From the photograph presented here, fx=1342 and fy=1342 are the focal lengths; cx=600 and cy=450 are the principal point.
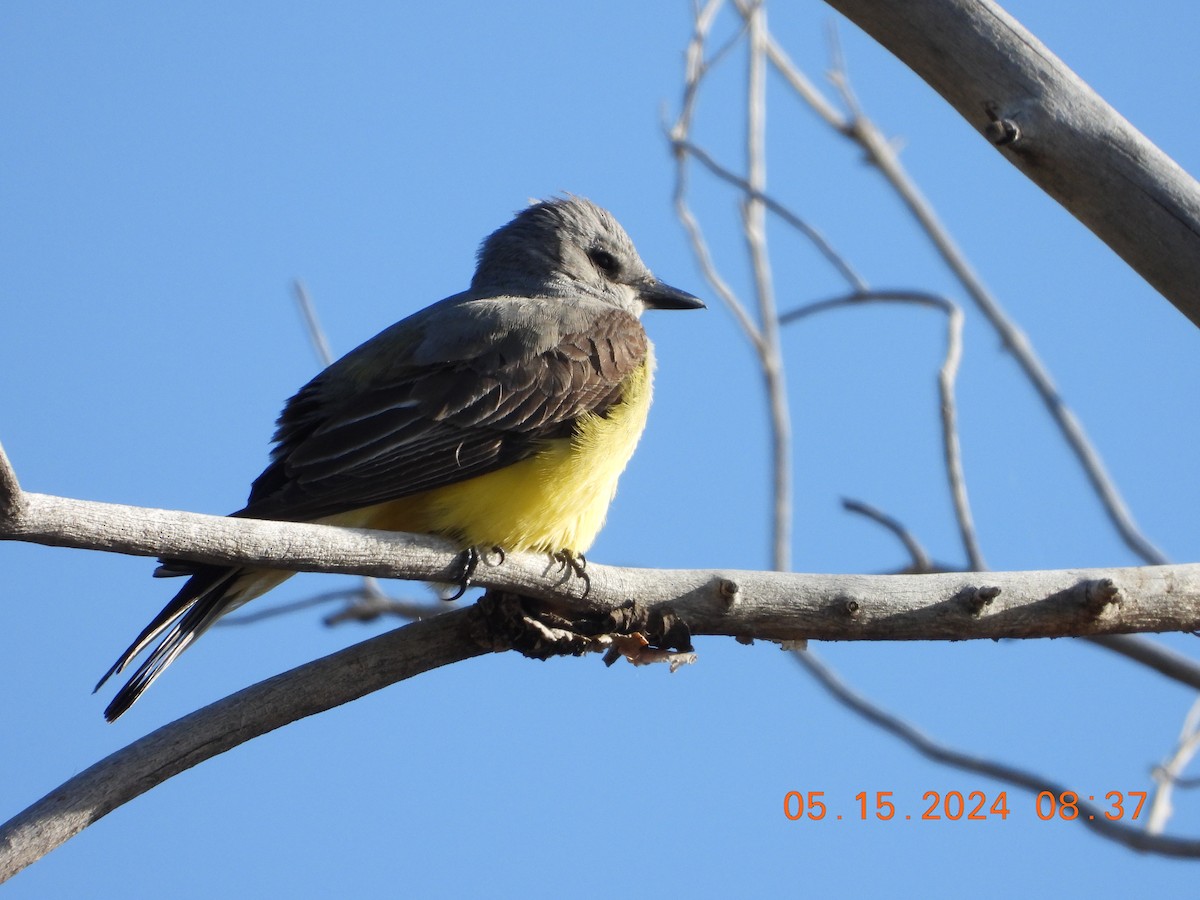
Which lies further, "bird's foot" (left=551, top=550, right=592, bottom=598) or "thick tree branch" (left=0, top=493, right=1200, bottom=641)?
"bird's foot" (left=551, top=550, right=592, bottom=598)

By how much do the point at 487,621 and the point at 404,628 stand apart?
0.28 meters

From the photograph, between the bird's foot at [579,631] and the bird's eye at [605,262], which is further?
the bird's eye at [605,262]

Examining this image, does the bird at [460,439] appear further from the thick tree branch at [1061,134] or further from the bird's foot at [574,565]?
the thick tree branch at [1061,134]

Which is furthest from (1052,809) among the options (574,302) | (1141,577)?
(574,302)

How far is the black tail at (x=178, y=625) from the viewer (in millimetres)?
4586

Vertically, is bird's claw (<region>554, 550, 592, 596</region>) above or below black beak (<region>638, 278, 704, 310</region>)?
below

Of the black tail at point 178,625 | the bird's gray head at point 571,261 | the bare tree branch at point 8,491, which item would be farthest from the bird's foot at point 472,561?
the bird's gray head at point 571,261

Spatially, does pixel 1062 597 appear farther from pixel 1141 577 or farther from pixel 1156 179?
pixel 1156 179

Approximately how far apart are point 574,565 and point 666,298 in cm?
288

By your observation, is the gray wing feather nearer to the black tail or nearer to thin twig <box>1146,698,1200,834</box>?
the black tail

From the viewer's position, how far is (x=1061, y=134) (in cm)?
421

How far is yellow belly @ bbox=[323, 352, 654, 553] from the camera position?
511cm

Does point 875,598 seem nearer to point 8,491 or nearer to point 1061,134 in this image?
point 1061,134

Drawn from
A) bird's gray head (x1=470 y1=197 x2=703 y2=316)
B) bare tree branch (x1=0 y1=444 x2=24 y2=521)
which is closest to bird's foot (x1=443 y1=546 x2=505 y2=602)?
bare tree branch (x1=0 y1=444 x2=24 y2=521)
